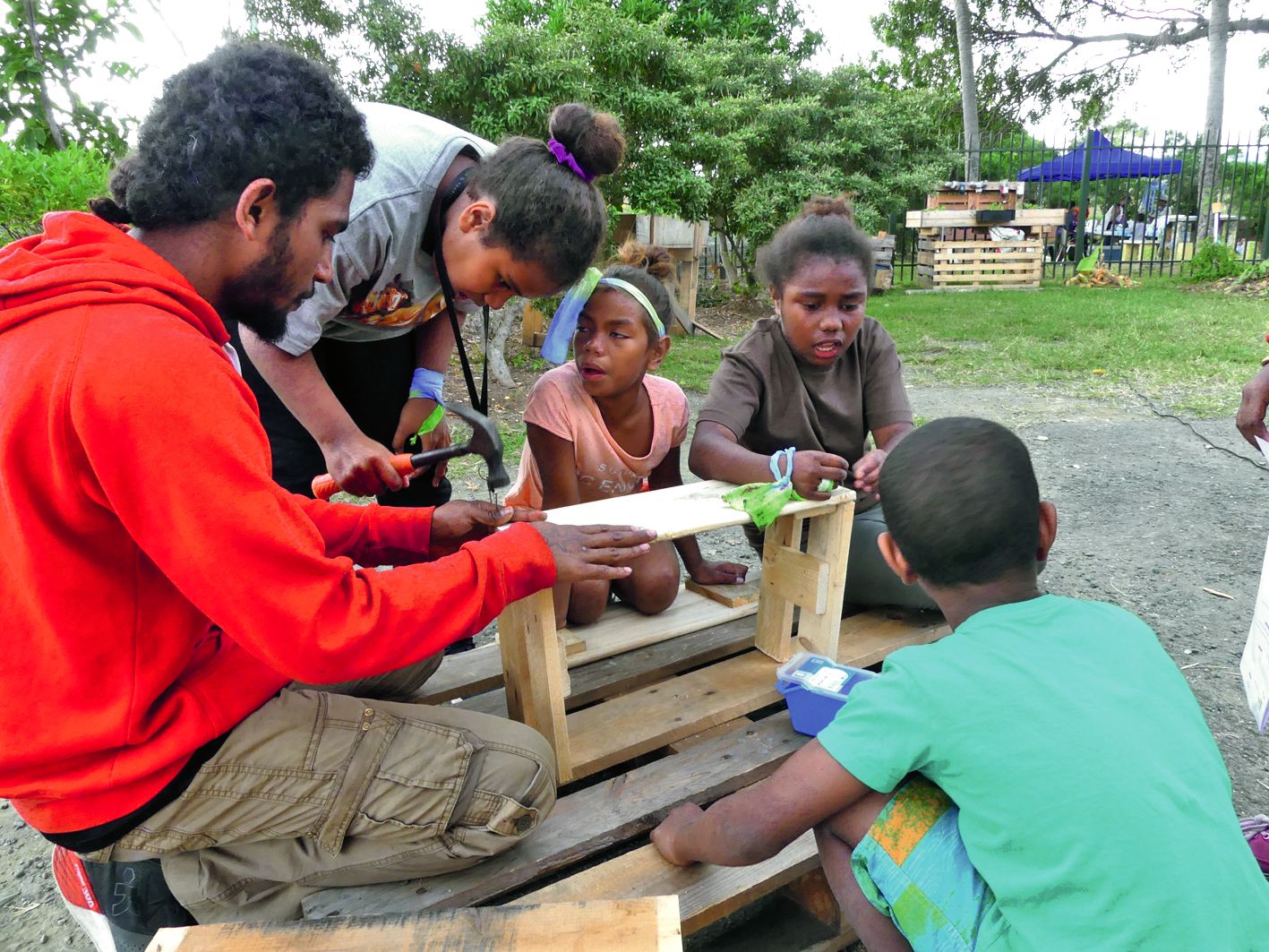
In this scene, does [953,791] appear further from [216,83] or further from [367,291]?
[367,291]

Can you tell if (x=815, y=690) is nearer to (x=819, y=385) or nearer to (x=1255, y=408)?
(x=819, y=385)

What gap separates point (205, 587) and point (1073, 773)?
4.13ft

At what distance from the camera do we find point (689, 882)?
173 centimetres

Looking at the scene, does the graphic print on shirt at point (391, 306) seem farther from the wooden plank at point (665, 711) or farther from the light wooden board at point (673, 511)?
the wooden plank at point (665, 711)

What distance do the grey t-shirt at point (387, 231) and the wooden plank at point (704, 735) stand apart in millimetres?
1436

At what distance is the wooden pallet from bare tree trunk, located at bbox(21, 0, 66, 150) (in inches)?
148

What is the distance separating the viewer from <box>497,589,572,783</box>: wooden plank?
1.98 metres

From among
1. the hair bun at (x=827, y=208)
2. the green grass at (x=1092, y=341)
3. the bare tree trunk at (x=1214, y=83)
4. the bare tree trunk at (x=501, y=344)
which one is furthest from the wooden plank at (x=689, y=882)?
the bare tree trunk at (x=1214, y=83)

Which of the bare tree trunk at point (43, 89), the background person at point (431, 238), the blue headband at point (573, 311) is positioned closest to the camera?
the background person at point (431, 238)

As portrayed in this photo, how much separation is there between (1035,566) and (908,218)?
14.0 metres

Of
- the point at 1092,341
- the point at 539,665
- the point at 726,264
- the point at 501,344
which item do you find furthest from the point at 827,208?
the point at 726,264

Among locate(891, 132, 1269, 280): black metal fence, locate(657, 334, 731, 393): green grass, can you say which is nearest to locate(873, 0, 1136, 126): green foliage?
locate(891, 132, 1269, 280): black metal fence

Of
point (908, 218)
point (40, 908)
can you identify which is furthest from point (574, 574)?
point (908, 218)

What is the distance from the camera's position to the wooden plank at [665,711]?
2.17 m
